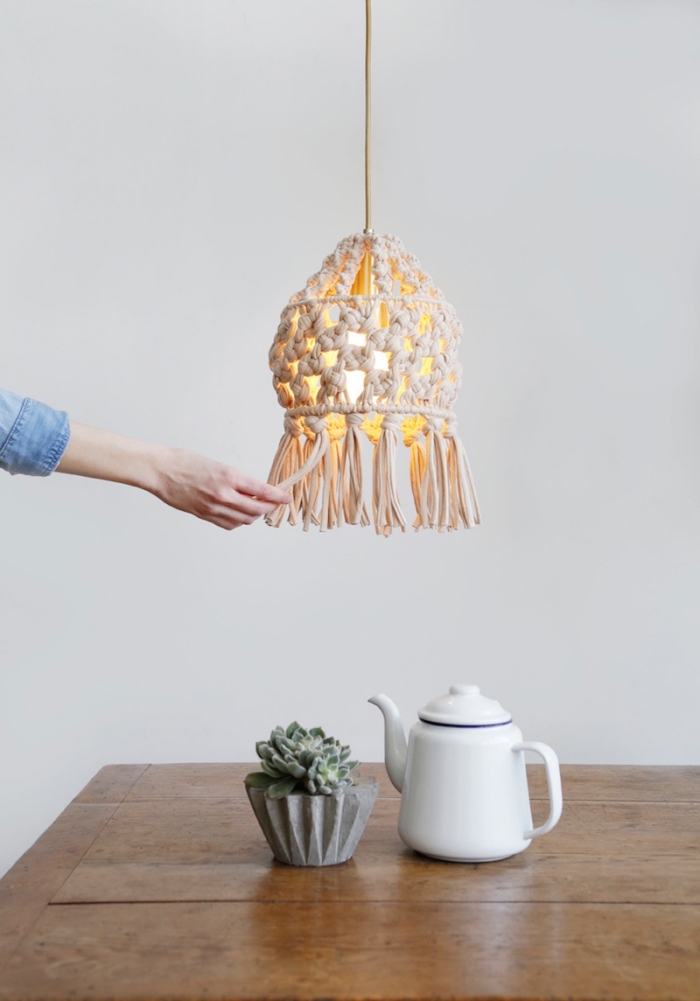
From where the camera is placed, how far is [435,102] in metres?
2.24

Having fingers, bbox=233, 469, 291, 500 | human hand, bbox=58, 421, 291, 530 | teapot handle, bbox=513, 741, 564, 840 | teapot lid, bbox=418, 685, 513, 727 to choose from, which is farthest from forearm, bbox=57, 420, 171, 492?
teapot handle, bbox=513, 741, 564, 840

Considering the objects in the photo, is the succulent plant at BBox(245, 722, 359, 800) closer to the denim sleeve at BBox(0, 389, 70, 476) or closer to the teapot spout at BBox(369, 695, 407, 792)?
the teapot spout at BBox(369, 695, 407, 792)

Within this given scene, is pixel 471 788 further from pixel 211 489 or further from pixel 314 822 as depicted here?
pixel 211 489

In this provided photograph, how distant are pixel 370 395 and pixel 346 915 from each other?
0.59 metres

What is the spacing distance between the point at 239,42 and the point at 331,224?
0.46m

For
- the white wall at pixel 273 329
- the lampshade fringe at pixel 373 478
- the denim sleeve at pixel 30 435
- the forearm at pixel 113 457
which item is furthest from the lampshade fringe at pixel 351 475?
the white wall at pixel 273 329

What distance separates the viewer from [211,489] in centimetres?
127

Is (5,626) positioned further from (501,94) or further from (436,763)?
(501,94)

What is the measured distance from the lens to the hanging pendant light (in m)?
1.18

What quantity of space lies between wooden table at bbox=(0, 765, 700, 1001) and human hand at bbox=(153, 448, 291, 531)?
1.46ft

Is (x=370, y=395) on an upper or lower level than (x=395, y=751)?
upper

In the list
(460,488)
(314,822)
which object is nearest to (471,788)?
(314,822)

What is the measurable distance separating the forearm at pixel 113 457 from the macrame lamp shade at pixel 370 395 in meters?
0.17

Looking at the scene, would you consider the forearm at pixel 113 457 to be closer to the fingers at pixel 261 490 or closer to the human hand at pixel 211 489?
the human hand at pixel 211 489
